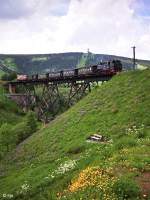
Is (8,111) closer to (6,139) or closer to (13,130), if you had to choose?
(13,130)

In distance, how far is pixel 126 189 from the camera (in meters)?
21.8

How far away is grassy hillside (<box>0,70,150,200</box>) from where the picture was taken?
912 inches

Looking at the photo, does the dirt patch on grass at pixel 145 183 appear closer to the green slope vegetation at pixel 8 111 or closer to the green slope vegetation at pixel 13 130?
the green slope vegetation at pixel 13 130

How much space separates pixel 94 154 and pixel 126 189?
35.6 feet

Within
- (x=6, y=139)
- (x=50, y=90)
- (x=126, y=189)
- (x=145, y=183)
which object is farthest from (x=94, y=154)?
Answer: (x=50, y=90)

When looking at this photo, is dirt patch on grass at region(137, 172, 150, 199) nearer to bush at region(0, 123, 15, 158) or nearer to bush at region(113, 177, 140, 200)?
bush at region(113, 177, 140, 200)

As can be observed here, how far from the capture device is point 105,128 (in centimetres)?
4916

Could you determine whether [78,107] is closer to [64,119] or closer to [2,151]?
[64,119]

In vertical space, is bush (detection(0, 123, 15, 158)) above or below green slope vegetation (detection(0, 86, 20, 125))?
above

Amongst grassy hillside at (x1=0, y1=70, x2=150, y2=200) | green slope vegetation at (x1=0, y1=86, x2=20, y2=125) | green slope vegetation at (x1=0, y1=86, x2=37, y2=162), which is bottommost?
green slope vegetation at (x1=0, y1=86, x2=20, y2=125)

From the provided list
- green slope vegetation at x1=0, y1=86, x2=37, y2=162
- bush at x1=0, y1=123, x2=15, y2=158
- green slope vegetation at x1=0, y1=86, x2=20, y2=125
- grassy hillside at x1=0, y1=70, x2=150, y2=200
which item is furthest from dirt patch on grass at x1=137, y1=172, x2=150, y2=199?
green slope vegetation at x1=0, y1=86, x2=20, y2=125

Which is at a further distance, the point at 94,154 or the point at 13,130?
the point at 13,130

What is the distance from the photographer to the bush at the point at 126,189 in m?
21.4

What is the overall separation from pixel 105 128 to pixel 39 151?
8.44m
